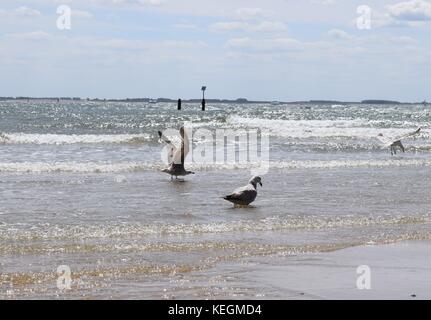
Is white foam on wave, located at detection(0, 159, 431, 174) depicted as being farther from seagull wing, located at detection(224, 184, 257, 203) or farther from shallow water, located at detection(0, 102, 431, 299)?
seagull wing, located at detection(224, 184, 257, 203)

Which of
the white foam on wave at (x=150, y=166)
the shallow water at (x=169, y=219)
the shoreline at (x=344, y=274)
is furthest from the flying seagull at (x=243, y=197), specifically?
the white foam on wave at (x=150, y=166)

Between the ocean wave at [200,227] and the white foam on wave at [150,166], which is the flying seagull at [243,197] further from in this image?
the white foam on wave at [150,166]

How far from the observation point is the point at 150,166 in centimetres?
2091

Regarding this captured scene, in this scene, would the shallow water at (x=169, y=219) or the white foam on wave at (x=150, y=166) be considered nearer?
the shallow water at (x=169, y=219)

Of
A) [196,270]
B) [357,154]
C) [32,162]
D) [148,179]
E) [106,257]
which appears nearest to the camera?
[196,270]

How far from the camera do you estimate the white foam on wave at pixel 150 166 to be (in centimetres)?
1938

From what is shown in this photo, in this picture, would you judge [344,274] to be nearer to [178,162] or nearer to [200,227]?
[200,227]

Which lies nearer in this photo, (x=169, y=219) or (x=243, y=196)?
(x=169, y=219)

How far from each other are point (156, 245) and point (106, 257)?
94cm

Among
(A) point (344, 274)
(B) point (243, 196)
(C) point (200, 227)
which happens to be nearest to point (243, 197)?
(B) point (243, 196)

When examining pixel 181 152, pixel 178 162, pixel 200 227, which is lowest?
pixel 200 227
